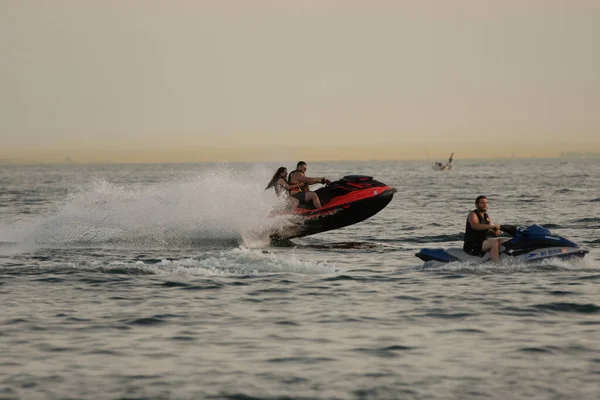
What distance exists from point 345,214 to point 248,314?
10.2m

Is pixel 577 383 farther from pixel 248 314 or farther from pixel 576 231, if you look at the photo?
pixel 576 231

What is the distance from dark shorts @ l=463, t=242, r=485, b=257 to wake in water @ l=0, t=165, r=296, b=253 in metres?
7.50

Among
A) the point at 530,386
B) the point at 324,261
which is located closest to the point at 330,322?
the point at 530,386

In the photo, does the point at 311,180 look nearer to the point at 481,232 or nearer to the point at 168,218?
the point at 168,218

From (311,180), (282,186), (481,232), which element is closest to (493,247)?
(481,232)

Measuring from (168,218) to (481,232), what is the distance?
11308mm

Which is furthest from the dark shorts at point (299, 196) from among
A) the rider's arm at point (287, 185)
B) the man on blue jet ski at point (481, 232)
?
the man on blue jet ski at point (481, 232)

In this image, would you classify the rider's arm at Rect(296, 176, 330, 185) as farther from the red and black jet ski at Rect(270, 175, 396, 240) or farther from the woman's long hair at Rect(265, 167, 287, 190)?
the red and black jet ski at Rect(270, 175, 396, 240)

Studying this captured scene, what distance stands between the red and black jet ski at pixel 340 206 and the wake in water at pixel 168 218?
0.86 metres

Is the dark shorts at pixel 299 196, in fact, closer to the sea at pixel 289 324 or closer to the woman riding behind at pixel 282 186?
the woman riding behind at pixel 282 186

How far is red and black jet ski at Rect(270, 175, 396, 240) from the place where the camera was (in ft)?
73.6

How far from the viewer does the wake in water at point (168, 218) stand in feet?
77.2

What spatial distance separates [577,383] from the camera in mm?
8820

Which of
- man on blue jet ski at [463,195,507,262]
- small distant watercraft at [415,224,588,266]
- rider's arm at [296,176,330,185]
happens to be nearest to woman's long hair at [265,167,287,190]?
Result: rider's arm at [296,176,330,185]
